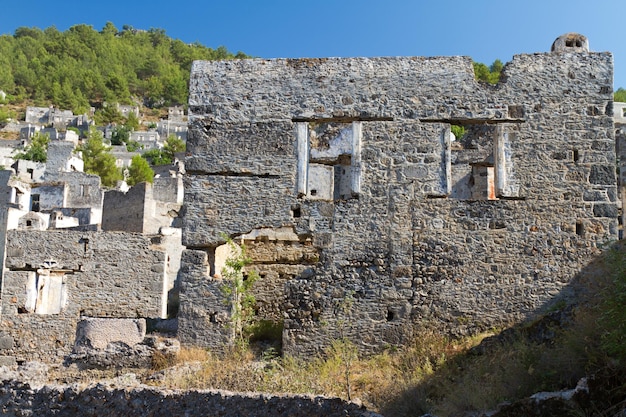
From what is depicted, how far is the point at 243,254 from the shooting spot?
11633 mm

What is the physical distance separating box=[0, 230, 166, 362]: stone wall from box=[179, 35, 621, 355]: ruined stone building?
5423 mm

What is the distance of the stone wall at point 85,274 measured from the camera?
1638cm

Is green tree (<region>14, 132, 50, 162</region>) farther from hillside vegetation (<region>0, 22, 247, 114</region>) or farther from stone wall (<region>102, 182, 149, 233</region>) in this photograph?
stone wall (<region>102, 182, 149, 233</region>)

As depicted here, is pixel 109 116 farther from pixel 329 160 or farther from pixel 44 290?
pixel 329 160

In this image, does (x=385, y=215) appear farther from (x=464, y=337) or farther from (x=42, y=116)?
(x=42, y=116)

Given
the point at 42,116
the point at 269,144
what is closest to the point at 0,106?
the point at 42,116

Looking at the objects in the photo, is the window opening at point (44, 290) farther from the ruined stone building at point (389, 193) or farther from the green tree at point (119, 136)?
the green tree at point (119, 136)

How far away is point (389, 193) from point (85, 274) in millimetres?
8563

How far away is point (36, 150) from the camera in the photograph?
62500 mm

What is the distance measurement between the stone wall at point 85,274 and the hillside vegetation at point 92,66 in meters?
82.7

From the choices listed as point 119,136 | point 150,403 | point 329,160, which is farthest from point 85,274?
point 119,136

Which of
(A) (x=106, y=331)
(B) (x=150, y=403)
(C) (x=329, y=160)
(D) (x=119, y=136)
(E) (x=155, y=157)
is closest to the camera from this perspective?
(B) (x=150, y=403)

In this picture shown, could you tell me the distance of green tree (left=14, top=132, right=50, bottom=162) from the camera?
61219mm

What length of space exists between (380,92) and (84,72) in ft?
344
